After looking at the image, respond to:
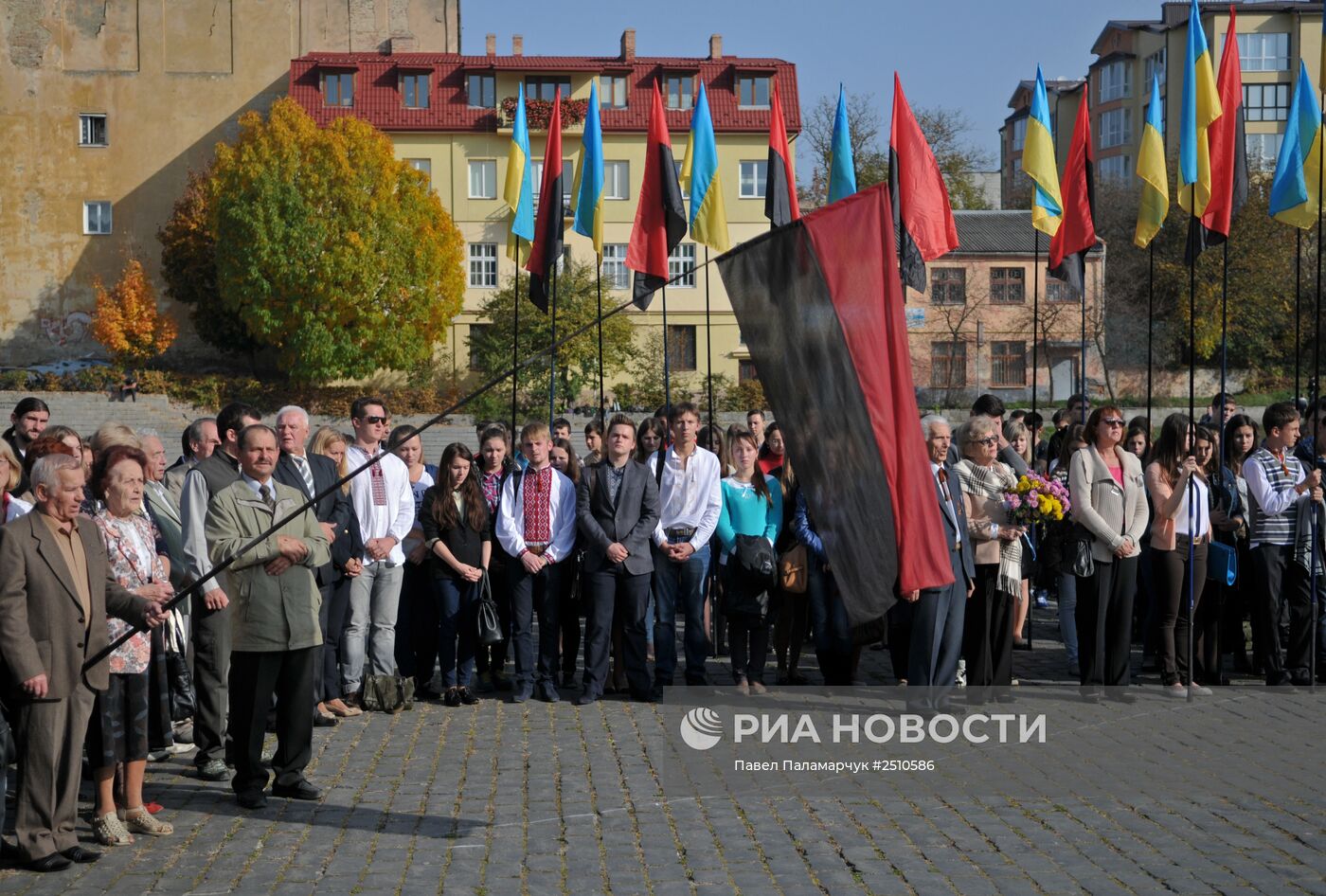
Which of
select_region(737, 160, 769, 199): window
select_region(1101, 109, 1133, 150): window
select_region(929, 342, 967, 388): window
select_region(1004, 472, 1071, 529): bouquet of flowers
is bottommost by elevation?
select_region(1004, 472, 1071, 529): bouquet of flowers

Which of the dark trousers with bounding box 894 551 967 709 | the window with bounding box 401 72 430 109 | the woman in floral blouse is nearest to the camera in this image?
the woman in floral blouse

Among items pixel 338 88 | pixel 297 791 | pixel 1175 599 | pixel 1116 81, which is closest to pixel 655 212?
pixel 1175 599

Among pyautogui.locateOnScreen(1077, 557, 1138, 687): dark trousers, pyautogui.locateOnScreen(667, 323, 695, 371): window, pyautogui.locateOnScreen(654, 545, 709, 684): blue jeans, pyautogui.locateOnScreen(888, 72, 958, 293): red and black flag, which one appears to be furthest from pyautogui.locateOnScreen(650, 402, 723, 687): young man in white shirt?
pyautogui.locateOnScreen(667, 323, 695, 371): window

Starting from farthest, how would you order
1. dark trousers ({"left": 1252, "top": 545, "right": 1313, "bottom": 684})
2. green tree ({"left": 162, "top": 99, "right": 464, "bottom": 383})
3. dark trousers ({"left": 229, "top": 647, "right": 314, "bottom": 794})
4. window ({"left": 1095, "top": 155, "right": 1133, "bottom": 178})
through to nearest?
window ({"left": 1095, "top": 155, "right": 1133, "bottom": 178}) → green tree ({"left": 162, "top": 99, "right": 464, "bottom": 383}) → dark trousers ({"left": 1252, "top": 545, "right": 1313, "bottom": 684}) → dark trousers ({"left": 229, "top": 647, "right": 314, "bottom": 794})

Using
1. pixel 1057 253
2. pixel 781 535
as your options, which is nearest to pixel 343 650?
pixel 781 535

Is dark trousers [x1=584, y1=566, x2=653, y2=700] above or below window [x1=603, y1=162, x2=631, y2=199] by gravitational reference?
below

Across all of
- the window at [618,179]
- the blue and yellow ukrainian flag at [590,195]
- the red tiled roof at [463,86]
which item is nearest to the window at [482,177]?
the red tiled roof at [463,86]

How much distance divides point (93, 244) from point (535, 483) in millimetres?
61882

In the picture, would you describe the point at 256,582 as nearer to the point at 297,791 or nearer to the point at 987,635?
the point at 297,791

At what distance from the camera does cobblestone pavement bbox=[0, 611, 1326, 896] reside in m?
6.68

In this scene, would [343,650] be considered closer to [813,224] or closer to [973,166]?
[813,224]

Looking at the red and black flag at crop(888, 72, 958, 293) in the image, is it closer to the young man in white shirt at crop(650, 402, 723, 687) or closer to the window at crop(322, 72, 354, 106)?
the young man in white shirt at crop(650, 402, 723, 687)

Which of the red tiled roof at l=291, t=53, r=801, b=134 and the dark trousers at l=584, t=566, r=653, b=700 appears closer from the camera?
the dark trousers at l=584, t=566, r=653, b=700

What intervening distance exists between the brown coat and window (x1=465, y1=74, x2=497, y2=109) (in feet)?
198
